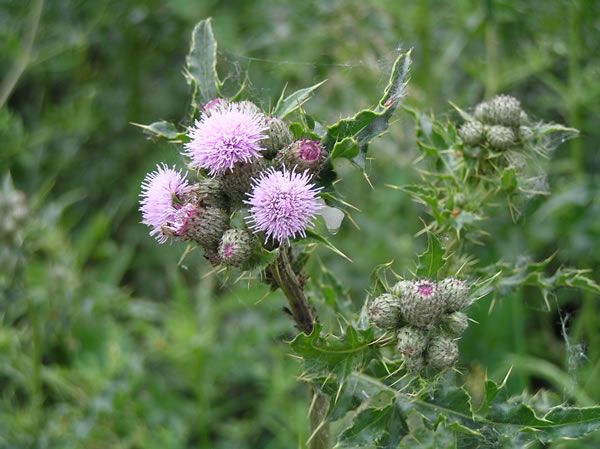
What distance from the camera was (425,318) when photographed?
1.64 meters

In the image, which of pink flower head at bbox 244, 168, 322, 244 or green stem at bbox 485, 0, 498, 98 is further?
green stem at bbox 485, 0, 498, 98

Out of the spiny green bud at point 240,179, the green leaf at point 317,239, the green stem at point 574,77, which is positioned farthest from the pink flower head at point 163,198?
the green stem at point 574,77

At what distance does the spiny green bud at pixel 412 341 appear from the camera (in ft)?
5.32

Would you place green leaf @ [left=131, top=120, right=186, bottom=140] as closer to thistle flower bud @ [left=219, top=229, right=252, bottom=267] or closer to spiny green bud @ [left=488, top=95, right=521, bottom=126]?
thistle flower bud @ [left=219, top=229, right=252, bottom=267]

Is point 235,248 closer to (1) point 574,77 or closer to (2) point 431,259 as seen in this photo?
(2) point 431,259

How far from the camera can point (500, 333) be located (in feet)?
12.0

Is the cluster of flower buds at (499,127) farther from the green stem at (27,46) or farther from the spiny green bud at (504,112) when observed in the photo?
the green stem at (27,46)

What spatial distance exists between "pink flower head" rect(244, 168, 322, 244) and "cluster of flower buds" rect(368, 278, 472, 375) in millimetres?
310

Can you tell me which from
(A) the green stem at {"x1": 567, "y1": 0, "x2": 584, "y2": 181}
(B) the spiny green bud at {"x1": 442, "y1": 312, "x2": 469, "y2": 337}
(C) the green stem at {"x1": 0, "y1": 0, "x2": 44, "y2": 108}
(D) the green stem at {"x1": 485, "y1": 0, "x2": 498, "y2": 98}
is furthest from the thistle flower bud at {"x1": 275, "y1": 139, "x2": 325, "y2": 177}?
(C) the green stem at {"x1": 0, "y1": 0, "x2": 44, "y2": 108}

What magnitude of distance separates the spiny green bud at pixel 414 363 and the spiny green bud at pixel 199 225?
59 centimetres

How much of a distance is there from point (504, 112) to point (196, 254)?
120 centimetres

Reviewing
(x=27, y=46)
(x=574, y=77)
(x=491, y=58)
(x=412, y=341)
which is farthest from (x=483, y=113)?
(x=27, y=46)

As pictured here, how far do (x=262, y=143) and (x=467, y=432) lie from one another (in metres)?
0.94

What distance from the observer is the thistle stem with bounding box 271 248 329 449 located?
1.76 m
